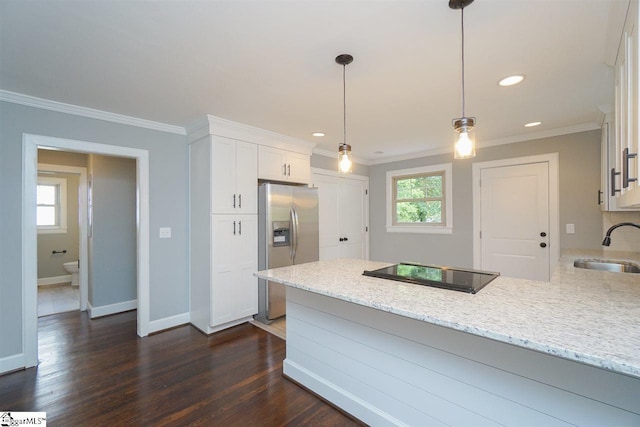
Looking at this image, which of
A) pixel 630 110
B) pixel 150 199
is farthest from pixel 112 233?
pixel 630 110

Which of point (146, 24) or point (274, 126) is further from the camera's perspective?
point (274, 126)

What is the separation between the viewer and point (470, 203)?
13.6ft

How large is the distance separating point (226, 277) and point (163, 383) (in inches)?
45.9

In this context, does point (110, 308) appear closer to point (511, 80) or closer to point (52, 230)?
point (52, 230)

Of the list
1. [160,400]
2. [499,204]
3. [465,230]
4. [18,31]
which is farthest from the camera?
[465,230]

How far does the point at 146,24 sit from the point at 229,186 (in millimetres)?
1832

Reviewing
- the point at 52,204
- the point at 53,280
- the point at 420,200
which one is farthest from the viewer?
the point at 52,204

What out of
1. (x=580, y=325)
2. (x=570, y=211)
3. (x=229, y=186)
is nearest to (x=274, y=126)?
(x=229, y=186)

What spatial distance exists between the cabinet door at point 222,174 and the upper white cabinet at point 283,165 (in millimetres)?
379

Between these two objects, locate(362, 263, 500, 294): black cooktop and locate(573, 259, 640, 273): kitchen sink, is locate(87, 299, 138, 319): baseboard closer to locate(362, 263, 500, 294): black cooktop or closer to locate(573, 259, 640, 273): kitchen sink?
locate(362, 263, 500, 294): black cooktop

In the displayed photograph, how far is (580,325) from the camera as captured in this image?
1020 mm

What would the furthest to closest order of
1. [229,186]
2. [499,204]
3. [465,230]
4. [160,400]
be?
[465,230], [499,204], [229,186], [160,400]

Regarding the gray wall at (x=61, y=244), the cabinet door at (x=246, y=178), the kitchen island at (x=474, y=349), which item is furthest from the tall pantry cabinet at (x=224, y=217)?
the gray wall at (x=61, y=244)

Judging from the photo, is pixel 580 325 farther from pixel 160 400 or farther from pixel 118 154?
pixel 118 154
